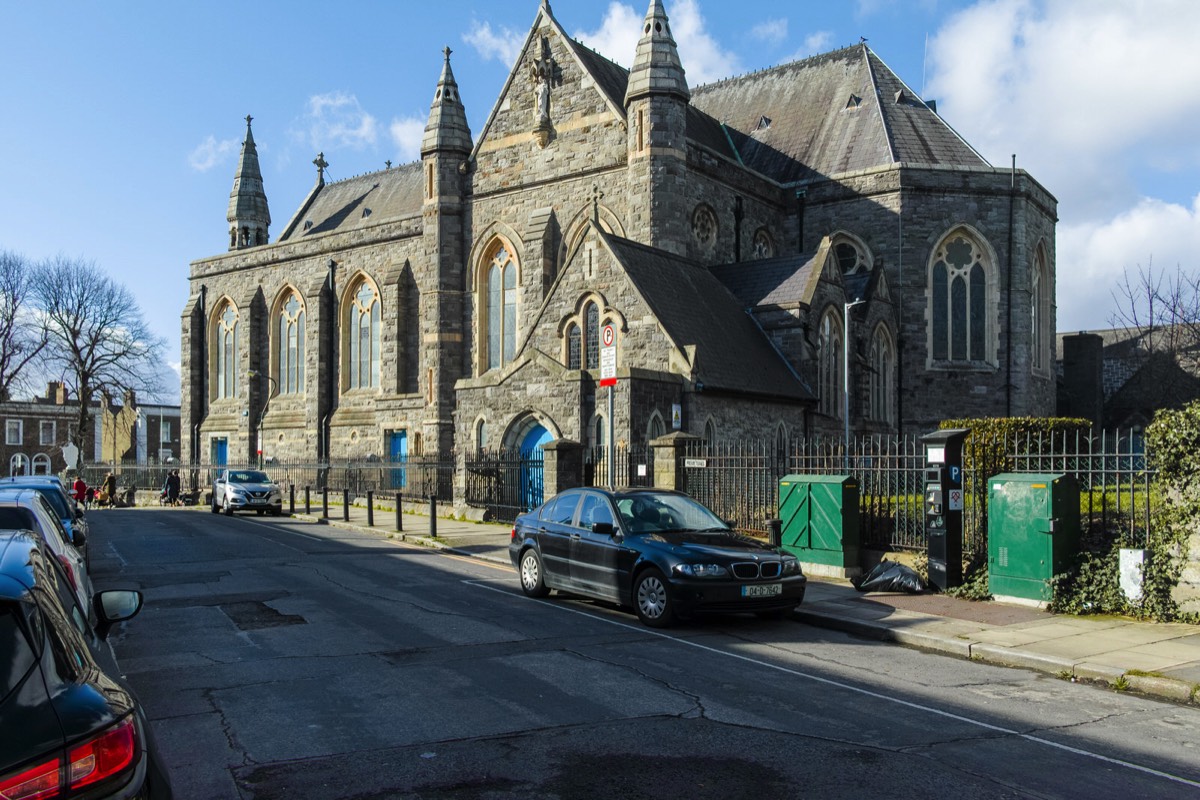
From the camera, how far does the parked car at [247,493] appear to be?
3053 centimetres

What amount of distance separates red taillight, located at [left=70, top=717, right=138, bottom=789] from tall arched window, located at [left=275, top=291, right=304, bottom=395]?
4457 centimetres

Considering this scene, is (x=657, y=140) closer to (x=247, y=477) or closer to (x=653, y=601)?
(x=247, y=477)

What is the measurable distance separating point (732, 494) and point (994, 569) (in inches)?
218

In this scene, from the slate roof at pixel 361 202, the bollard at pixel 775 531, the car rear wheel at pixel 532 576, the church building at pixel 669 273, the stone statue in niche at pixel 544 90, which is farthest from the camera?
the slate roof at pixel 361 202

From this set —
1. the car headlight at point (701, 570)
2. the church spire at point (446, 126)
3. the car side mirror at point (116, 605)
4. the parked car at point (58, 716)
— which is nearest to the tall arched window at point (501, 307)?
the church spire at point (446, 126)

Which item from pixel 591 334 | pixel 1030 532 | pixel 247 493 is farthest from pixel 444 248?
A: pixel 1030 532

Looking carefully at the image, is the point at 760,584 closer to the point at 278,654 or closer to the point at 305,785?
the point at 278,654

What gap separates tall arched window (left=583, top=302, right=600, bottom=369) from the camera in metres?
25.2

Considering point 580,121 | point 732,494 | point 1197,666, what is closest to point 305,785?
point 1197,666

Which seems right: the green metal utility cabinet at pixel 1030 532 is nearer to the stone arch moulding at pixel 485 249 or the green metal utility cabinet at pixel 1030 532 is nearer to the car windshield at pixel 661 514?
the car windshield at pixel 661 514

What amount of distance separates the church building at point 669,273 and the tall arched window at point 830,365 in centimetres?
9

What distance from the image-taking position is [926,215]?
33938mm

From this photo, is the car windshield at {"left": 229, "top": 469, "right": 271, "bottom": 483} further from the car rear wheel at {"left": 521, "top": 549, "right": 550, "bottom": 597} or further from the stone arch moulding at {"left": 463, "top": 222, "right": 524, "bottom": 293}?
the car rear wheel at {"left": 521, "top": 549, "right": 550, "bottom": 597}

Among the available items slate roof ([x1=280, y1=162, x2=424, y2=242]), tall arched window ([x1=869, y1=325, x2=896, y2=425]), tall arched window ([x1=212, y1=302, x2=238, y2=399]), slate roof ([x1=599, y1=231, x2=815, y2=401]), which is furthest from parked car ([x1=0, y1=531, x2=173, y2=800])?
tall arched window ([x1=212, y1=302, x2=238, y2=399])
